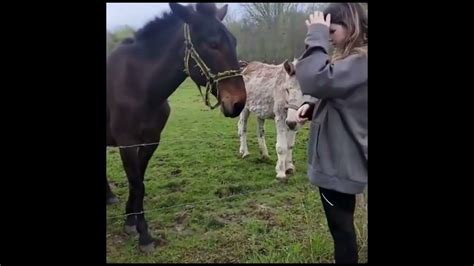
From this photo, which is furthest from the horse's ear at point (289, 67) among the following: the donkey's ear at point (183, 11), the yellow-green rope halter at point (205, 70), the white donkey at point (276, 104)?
the donkey's ear at point (183, 11)

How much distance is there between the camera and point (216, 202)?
191 centimetres

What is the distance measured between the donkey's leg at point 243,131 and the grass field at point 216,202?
0.02 meters

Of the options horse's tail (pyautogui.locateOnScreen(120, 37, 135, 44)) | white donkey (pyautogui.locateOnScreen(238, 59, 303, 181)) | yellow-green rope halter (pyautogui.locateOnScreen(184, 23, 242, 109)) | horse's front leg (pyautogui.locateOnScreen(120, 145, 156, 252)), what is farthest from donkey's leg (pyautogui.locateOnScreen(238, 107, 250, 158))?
horse's tail (pyautogui.locateOnScreen(120, 37, 135, 44))

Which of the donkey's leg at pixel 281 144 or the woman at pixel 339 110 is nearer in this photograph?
the woman at pixel 339 110

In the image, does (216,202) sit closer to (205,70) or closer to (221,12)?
(205,70)

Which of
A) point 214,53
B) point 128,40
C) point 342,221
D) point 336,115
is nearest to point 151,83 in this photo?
point 128,40

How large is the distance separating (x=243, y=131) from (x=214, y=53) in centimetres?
37

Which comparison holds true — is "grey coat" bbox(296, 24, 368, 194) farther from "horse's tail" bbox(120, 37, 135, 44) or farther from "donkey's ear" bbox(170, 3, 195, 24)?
"horse's tail" bbox(120, 37, 135, 44)

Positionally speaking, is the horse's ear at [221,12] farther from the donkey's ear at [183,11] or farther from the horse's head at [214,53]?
the donkey's ear at [183,11]

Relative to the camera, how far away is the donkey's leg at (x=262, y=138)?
188 cm

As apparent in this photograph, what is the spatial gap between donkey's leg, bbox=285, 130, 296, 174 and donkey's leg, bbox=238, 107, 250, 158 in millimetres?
185
